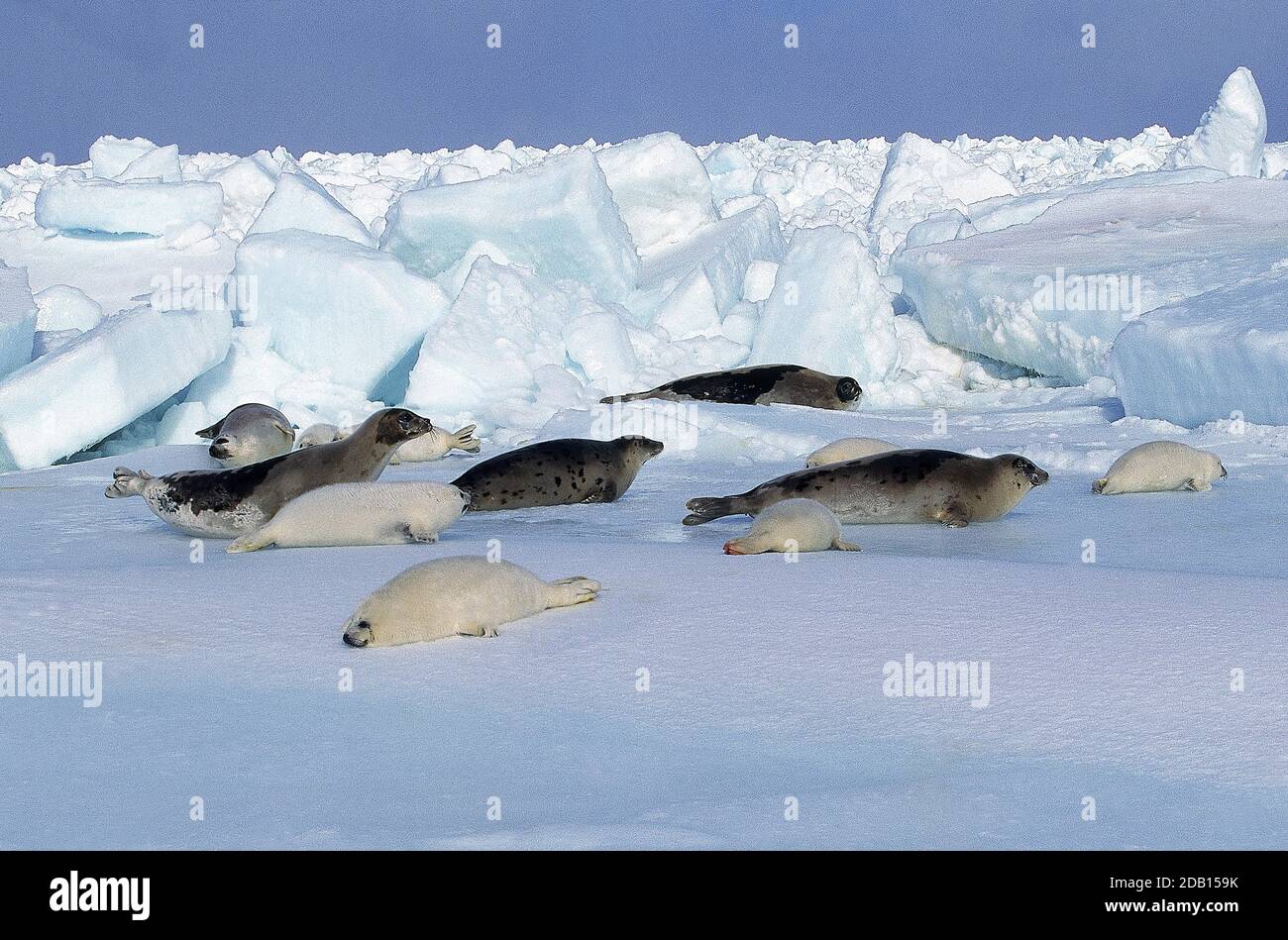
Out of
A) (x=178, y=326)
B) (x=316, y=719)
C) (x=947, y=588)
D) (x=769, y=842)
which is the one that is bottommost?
(x=769, y=842)

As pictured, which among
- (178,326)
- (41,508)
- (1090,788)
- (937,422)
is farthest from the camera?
(178,326)

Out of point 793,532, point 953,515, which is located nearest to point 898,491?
point 953,515

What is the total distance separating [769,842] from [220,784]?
0.83m

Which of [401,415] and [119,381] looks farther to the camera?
[119,381]

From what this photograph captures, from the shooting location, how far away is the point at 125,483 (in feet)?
18.7

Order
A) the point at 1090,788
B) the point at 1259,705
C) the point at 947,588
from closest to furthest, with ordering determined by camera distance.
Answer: the point at 1090,788
the point at 1259,705
the point at 947,588

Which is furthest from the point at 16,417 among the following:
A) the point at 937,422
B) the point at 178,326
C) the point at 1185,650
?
the point at 1185,650

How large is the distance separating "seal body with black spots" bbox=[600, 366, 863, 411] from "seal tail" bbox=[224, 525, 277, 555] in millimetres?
5286

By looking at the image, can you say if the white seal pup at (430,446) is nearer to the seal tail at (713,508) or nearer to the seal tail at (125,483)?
the seal tail at (125,483)

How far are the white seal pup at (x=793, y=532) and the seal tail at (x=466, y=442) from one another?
335 cm

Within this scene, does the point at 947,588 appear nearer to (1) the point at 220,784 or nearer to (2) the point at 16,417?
(1) the point at 220,784

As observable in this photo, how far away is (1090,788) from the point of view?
1927 millimetres

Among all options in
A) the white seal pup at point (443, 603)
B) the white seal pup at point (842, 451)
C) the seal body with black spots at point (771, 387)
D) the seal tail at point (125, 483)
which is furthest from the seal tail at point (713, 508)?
the seal body with black spots at point (771, 387)

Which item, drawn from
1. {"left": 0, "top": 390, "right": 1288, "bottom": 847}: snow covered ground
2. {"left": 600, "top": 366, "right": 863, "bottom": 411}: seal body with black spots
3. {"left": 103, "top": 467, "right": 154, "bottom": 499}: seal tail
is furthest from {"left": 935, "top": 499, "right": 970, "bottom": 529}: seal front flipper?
{"left": 600, "top": 366, "right": 863, "bottom": 411}: seal body with black spots
